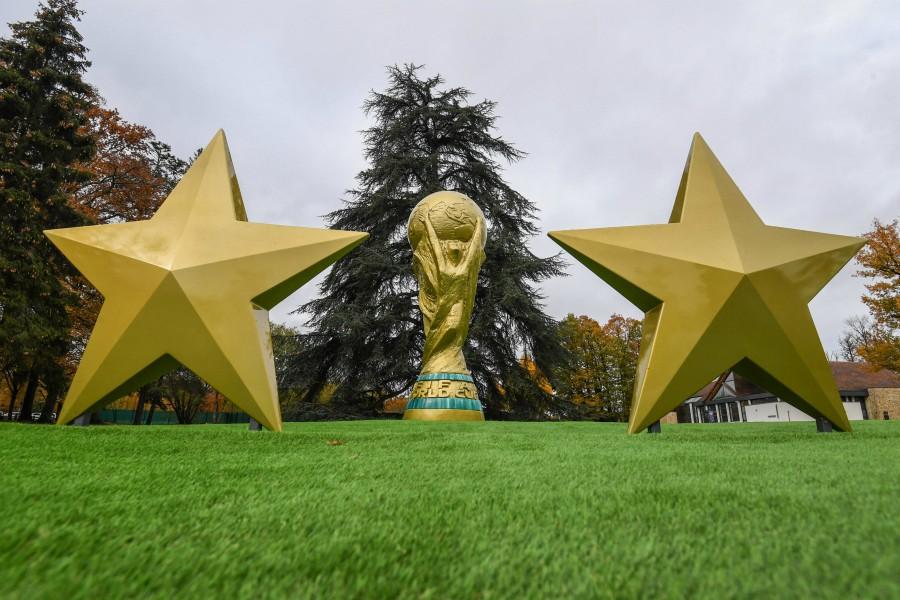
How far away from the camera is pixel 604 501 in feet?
5.25

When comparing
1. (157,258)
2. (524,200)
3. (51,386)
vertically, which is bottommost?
(51,386)

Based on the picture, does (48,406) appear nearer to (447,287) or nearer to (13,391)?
(13,391)

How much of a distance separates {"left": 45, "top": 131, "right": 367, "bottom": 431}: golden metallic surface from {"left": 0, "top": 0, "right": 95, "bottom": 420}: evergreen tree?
7.58 meters

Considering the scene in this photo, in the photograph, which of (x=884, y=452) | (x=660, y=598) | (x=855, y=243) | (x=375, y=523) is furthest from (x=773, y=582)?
(x=855, y=243)

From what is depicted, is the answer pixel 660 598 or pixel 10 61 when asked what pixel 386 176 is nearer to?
pixel 10 61

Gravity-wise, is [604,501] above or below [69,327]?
below

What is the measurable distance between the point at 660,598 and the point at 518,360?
49.6ft

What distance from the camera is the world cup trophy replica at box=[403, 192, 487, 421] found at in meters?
8.83

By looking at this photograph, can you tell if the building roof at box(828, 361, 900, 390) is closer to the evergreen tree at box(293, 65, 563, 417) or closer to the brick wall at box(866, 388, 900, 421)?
the brick wall at box(866, 388, 900, 421)

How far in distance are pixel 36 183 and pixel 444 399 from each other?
10898mm

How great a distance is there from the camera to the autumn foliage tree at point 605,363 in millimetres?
28688

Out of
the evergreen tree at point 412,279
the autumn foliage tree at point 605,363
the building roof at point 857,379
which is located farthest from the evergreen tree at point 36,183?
the building roof at point 857,379

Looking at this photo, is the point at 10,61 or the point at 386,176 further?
the point at 386,176

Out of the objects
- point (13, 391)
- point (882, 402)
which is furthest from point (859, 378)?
point (13, 391)
